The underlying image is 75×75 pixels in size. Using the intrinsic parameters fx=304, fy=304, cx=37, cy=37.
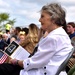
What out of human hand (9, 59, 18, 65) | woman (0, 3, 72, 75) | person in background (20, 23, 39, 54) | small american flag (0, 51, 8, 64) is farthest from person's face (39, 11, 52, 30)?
person in background (20, 23, 39, 54)

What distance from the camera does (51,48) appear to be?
3.27 metres

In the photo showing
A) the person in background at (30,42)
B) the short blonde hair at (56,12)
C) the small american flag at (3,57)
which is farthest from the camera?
the person in background at (30,42)

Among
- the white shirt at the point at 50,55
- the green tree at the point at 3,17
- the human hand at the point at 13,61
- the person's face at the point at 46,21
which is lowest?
the green tree at the point at 3,17

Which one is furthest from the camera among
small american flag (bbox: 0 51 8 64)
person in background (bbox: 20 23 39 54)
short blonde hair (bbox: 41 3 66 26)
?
person in background (bbox: 20 23 39 54)

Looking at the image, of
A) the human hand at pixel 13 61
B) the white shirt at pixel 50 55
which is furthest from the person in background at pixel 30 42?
the white shirt at pixel 50 55

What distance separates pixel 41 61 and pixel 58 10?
2.09 feet

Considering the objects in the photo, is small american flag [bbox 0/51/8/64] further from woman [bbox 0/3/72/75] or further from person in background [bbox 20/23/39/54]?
person in background [bbox 20/23/39/54]

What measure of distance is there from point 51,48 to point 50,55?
0.26 ft

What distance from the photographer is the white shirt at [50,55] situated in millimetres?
3277

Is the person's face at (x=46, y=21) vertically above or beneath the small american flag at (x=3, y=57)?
above

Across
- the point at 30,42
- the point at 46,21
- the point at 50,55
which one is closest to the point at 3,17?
the point at 30,42

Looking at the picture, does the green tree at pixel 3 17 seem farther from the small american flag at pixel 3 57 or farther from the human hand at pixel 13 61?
the human hand at pixel 13 61

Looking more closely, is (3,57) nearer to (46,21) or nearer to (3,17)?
(46,21)

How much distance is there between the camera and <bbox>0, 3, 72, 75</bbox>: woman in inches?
129
